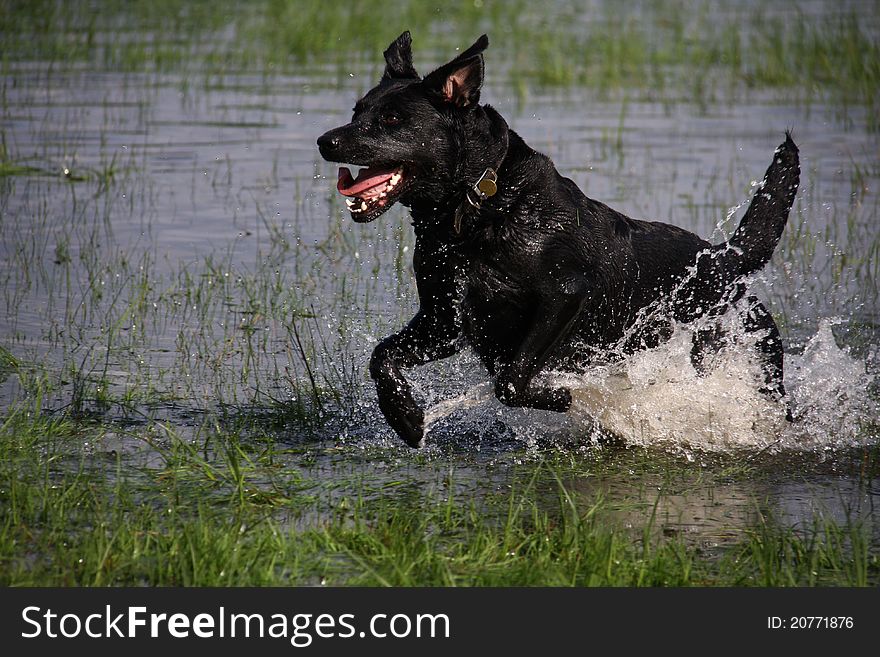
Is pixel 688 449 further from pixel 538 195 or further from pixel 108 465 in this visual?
pixel 108 465

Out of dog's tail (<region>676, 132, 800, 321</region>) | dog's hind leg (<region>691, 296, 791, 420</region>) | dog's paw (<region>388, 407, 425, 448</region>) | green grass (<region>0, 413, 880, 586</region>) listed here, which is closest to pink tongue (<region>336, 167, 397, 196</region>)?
dog's paw (<region>388, 407, 425, 448</region>)

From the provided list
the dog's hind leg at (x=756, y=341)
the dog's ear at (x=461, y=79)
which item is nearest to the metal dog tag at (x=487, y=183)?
the dog's ear at (x=461, y=79)

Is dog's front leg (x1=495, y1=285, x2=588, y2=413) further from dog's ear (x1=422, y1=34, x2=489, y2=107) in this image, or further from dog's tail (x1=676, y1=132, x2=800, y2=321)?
dog's ear (x1=422, y1=34, x2=489, y2=107)

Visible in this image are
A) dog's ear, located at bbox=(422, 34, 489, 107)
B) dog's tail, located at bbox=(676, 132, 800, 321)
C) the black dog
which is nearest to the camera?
dog's ear, located at bbox=(422, 34, 489, 107)

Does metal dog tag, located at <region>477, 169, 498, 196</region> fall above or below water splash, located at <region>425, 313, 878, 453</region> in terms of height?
above

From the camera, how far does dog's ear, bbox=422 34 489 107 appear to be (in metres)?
4.83

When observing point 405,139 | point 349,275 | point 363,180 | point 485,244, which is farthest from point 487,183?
point 349,275

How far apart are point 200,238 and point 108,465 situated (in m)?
4.02

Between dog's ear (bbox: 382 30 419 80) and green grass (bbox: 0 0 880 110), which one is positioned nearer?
dog's ear (bbox: 382 30 419 80)

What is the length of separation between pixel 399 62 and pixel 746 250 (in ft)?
6.00

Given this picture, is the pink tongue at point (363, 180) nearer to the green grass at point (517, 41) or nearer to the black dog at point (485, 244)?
the black dog at point (485, 244)

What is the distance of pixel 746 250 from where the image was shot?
5887 mm

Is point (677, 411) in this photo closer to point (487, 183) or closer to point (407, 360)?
point (407, 360)

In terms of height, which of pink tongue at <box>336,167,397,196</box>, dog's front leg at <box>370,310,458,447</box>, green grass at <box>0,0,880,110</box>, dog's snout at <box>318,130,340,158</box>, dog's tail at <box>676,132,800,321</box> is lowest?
dog's front leg at <box>370,310,458,447</box>
